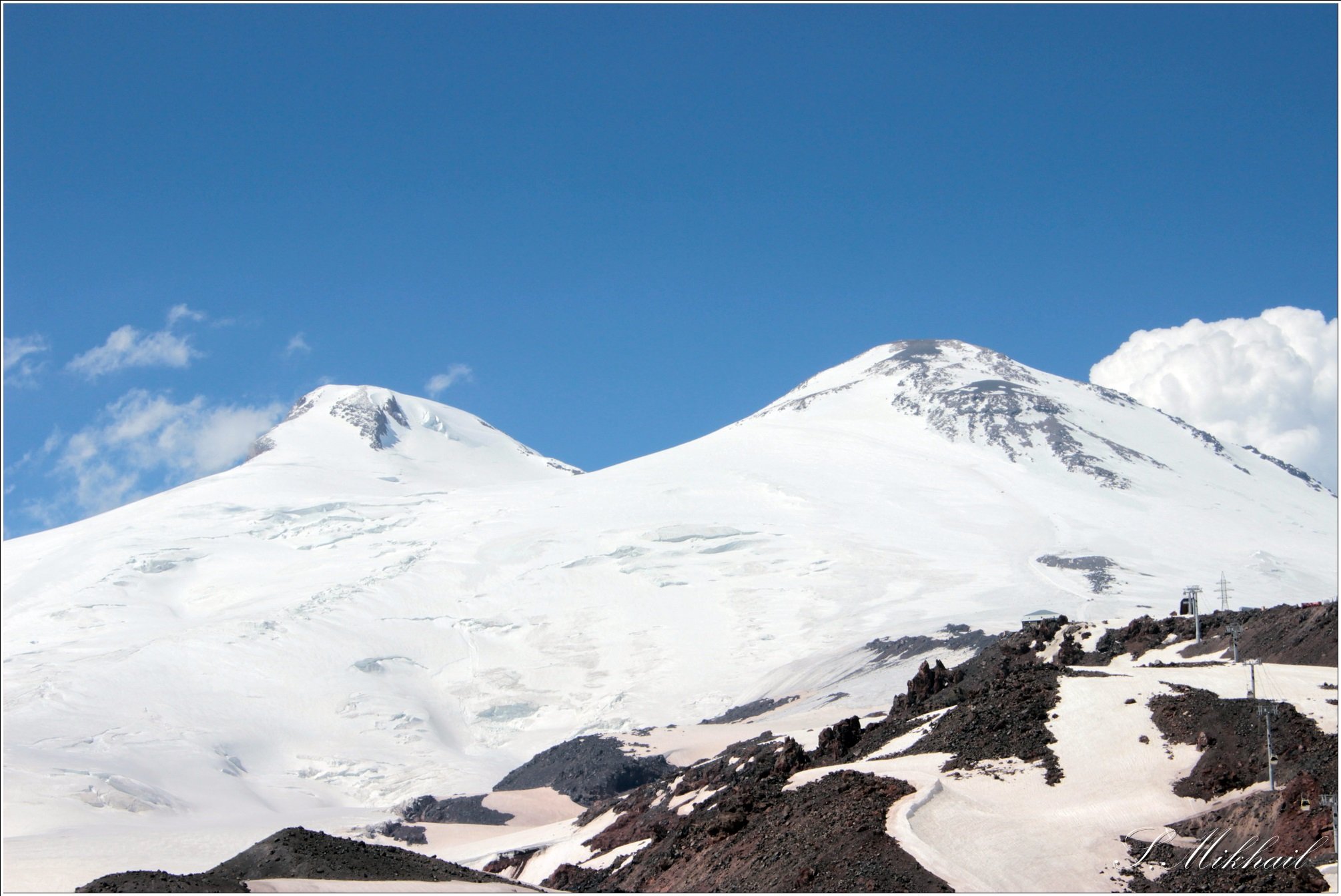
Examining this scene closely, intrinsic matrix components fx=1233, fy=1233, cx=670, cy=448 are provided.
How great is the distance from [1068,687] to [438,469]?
129112 mm

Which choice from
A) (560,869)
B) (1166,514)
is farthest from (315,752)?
(1166,514)

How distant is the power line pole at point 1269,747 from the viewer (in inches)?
1069

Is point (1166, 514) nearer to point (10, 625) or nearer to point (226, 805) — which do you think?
point (226, 805)

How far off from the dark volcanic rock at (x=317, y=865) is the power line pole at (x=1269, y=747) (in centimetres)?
1704

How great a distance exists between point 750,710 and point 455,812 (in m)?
19.9

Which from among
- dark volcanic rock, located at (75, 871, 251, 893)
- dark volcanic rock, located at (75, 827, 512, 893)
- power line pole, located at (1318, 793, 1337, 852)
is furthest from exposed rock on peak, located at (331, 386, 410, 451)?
power line pole, located at (1318, 793, 1337, 852)

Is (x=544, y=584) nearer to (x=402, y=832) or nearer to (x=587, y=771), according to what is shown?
(x=587, y=771)

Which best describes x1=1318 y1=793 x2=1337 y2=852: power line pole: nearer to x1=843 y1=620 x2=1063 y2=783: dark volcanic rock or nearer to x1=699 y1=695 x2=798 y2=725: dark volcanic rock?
x1=843 y1=620 x2=1063 y2=783: dark volcanic rock

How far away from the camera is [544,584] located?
97125 millimetres
